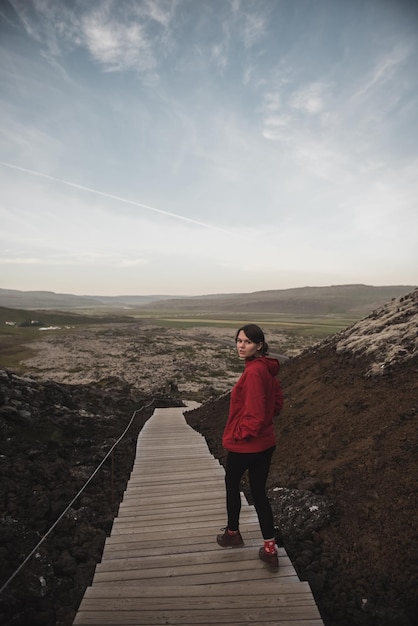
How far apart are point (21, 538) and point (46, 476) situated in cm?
224

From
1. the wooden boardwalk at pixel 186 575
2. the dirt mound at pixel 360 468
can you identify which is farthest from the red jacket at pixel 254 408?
the dirt mound at pixel 360 468

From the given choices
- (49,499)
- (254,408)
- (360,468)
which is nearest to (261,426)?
(254,408)

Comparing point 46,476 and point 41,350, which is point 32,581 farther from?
point 41,350

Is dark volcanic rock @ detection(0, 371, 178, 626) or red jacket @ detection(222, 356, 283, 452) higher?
red jacket @ detection(222, 356, 283, 452)

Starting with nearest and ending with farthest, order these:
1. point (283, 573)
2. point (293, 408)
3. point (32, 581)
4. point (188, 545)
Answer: point (283, 573) < point (32, 581) < point (188, 545) < point (293, 408)

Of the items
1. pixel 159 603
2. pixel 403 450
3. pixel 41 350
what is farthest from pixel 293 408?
pixel 41 350

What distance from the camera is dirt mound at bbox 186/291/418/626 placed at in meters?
4.06

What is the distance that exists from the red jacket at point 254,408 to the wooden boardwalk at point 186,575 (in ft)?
4.90

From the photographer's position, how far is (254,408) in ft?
12.7

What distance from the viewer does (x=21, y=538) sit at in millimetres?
5285

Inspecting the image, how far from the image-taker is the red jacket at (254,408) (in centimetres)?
388

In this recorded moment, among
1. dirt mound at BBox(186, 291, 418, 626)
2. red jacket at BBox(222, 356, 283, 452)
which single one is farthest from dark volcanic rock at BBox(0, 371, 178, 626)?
dirt mound at BBox(186, 291, 418, 626)

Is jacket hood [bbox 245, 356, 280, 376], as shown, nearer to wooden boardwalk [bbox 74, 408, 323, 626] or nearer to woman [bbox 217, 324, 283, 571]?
woman [bbox 217, 324, 283, 571]

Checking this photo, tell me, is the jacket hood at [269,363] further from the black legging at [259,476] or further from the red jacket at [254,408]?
the black legging at [259,476]
